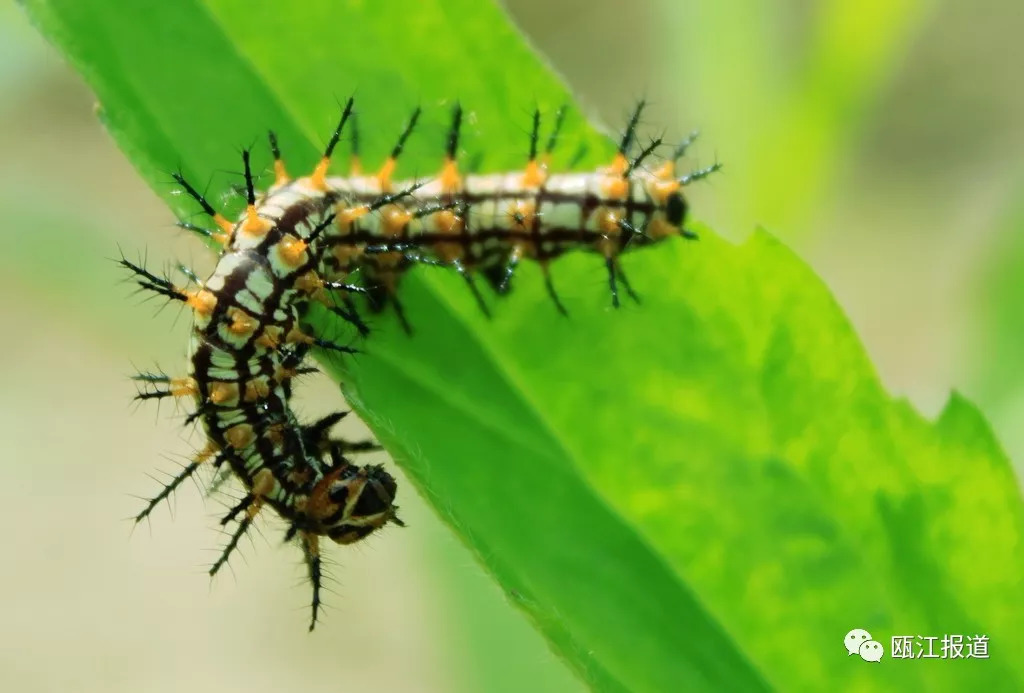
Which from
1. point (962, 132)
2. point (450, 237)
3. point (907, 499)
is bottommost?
point (907, 499)

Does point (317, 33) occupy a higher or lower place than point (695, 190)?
lower

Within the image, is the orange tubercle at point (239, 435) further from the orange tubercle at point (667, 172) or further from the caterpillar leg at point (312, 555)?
the orange tubercle at point (667, 172)

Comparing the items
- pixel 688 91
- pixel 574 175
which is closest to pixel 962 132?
pixel 688 91

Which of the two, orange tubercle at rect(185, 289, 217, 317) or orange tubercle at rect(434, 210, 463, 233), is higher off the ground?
orange tubercle at rect(434, 210, 463, 233)

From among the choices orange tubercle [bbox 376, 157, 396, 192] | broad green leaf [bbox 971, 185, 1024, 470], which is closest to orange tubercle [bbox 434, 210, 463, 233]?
orange tubercle [bbox 376, 157, 396, 192]

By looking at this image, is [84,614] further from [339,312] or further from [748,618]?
[748,618]

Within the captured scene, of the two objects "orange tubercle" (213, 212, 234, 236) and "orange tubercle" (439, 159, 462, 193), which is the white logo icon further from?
"orange tubercle" (213, 212, 234, 236)

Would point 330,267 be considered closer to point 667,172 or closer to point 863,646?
point 667,172

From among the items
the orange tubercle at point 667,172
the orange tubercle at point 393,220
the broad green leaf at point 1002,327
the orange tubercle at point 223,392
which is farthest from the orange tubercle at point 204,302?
the broad green leaf at point 1002,327

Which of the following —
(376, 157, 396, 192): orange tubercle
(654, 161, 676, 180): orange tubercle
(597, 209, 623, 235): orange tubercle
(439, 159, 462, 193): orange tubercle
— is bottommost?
(376, 157, 396, 192): orange tubercle
